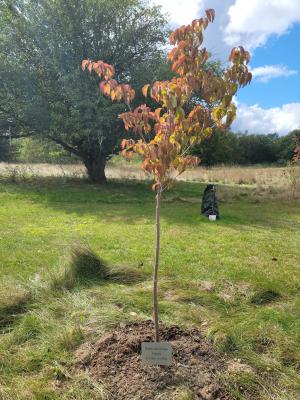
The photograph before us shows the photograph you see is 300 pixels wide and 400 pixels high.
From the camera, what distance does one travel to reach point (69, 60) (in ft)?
49.2

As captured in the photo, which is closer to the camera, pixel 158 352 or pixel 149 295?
pixel 158 352

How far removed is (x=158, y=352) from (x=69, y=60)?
1365cm

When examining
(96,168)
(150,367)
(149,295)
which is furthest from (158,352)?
(96,168)

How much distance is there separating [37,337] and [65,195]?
10.5 meters

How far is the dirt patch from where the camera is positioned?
9.73ft

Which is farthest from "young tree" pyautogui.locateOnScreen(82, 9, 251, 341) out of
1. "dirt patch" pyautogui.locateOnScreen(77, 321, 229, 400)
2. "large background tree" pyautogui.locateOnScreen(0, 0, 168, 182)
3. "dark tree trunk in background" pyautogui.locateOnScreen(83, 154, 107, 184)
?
"dark tree trunk in background" pyautogui.locateOnScreen(83, 154, 107, 184)

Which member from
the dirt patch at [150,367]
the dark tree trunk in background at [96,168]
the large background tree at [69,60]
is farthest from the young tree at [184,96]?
the dark tree trunk in background at [96,168]

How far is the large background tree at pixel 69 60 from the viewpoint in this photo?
14352mm

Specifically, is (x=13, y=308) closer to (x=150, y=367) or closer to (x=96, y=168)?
(x=150, y=367)

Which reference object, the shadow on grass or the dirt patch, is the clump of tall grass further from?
the dirt patch

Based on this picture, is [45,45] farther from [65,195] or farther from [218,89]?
[218,89]

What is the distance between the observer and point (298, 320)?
408cm

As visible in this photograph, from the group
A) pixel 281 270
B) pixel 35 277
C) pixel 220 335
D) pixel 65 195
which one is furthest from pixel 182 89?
pixel 65 195

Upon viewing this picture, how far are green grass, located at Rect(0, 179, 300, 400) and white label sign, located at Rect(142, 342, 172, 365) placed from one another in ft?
1.02
